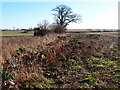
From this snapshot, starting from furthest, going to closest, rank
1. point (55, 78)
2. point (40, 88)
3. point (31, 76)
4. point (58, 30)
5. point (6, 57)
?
point (58, 30) → point (6, 57) → point (55, 78) → point (31, 76) → point (40, 88)

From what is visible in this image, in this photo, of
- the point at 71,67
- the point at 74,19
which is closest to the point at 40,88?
the point at 71,67

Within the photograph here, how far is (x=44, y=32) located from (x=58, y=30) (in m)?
5.77

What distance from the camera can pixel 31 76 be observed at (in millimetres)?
4629

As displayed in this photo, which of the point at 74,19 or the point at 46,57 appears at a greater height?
the point at 74,19

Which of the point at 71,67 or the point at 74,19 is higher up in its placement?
the point at 74,19

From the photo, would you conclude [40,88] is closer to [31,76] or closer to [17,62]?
[31,76]

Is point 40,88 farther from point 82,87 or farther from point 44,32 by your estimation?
point 44,32

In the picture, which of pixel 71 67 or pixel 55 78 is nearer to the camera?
pixel 55 78

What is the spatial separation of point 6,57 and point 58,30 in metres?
20.7

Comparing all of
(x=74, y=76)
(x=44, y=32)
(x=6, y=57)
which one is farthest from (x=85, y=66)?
(x=44, y=32)

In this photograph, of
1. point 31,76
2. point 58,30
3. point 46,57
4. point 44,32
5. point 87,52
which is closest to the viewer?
point 31,76

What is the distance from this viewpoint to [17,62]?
5.64 metres

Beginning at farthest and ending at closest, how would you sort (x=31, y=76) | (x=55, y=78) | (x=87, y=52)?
(x=87, y=52), (x=55, y=78), (x=31, y=76)

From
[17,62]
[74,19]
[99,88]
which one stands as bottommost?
[99,88]
